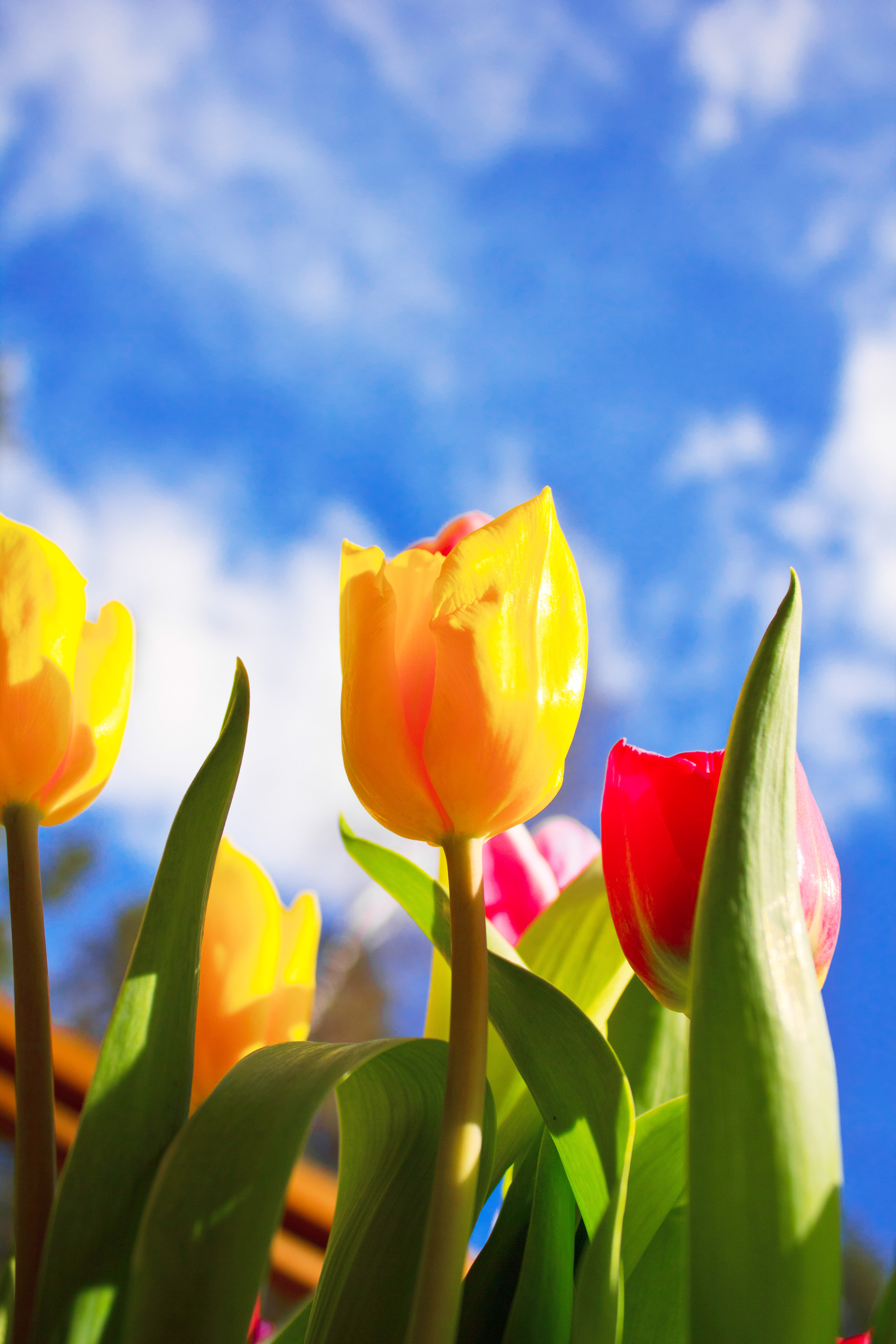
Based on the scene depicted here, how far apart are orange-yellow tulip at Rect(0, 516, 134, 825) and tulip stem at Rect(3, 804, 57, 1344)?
1 cm

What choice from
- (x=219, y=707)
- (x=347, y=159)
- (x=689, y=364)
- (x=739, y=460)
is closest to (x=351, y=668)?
(x=219, y=707)

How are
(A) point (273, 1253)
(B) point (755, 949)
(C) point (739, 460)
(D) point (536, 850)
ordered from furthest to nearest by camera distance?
(C) point (739, 460) < (A) point (273, 1253) < (D) point (536, 850) < (B) point (755, 949)

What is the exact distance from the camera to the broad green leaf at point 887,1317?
0.44 ft

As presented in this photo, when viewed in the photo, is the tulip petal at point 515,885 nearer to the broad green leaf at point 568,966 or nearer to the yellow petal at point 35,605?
the broad green leaf at point 568,966

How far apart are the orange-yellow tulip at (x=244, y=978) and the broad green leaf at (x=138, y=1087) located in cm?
5

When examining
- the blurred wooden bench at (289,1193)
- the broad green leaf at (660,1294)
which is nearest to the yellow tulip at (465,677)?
the broad green leaf at (660,1294)

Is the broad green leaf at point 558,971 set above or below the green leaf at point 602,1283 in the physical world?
above

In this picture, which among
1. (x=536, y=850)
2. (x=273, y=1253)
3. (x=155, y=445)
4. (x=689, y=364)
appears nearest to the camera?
(x=536, y=850)

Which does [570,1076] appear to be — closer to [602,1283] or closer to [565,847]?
[602,1283]

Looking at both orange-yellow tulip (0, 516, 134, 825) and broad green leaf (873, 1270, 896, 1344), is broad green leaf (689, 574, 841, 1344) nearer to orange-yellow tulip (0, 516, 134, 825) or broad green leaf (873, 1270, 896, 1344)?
broad green leaf (873, 1270, 896, 1344)

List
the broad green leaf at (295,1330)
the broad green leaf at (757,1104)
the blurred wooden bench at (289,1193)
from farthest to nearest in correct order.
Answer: the blurred wooden bench at (289,1193) → the broad green leaf at (295,1330) → the broad green leaf at (757,1104)

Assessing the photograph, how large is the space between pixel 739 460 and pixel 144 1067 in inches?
193

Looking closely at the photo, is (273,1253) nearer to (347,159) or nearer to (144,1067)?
(144,1067)

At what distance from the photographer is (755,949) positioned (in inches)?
5.6
